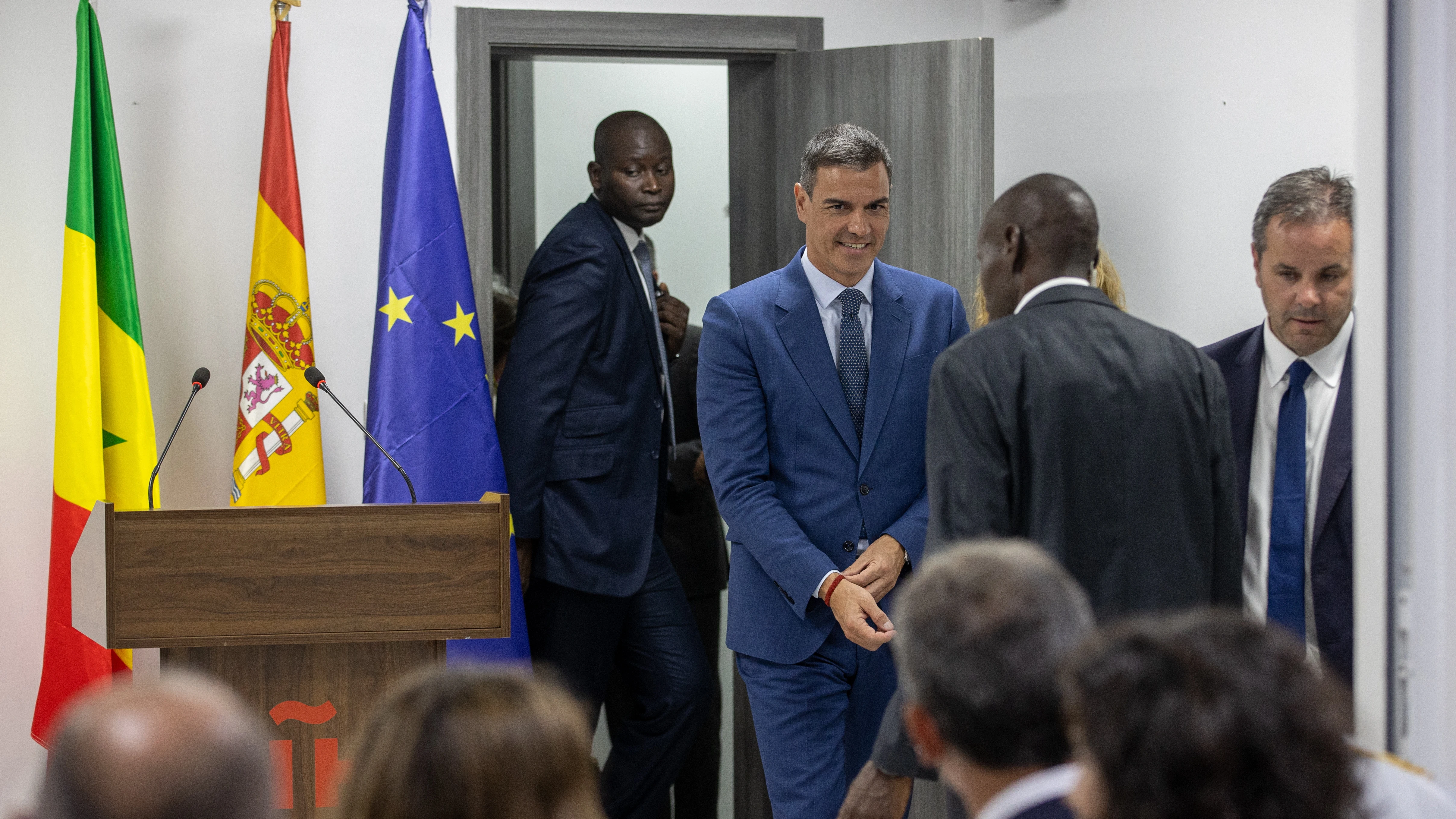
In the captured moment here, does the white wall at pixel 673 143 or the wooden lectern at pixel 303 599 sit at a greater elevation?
the white wall at pixel 673 143

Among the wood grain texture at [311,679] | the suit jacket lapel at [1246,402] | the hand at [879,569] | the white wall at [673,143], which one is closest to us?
the suit jacket lapel at [1246,402]

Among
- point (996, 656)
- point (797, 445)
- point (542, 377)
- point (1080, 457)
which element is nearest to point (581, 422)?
point (542, 377)

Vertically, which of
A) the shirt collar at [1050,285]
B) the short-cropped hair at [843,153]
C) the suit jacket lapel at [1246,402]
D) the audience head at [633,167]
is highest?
the audience head at [633,167]

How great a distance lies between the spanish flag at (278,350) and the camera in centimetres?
331

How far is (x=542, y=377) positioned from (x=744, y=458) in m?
1.02

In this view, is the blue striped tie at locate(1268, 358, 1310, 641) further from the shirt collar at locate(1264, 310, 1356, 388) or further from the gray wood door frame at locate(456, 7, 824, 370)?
the gray wood door frame at locate(456, 7, 824, 370)

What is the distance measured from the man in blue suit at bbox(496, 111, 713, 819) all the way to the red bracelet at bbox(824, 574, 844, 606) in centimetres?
112

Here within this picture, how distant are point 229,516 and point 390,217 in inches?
46.6

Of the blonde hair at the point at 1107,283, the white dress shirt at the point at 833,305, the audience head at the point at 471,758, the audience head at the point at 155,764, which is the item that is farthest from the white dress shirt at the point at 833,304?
the audience head at the point at 155,764

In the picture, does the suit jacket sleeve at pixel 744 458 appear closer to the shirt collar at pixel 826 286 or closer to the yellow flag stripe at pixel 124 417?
the shirt collar at pixel 826 286

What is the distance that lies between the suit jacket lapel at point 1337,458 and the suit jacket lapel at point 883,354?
2.57 feet

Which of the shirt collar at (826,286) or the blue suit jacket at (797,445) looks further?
the shirt collar at (826,286)

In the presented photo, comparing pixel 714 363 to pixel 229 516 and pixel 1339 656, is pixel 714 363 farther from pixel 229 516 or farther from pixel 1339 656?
pixel 1339 656

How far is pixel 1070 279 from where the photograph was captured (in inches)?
78.3
